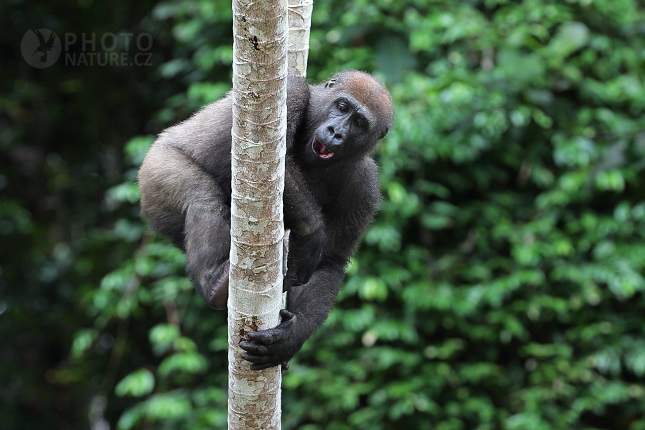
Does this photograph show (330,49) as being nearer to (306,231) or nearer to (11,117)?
(306,231)

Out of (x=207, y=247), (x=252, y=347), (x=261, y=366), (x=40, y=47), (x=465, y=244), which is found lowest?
(x=465, y=244)

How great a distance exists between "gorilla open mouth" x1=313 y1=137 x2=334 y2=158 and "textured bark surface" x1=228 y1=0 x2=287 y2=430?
850 millimetres

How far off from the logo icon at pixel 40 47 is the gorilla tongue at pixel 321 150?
19.3 ft

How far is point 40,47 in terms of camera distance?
324 inches

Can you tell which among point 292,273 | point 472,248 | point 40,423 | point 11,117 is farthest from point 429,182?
point 40,423

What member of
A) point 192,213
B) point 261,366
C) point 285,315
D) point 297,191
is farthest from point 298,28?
point 261,366

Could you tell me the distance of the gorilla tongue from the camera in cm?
363

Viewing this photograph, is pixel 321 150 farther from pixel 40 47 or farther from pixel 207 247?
pixel 40 47

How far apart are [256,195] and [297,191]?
543 millimetres

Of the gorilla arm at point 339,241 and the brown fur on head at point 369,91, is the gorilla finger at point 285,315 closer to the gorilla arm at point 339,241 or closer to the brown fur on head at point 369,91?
the gorilla arm at point 339,241

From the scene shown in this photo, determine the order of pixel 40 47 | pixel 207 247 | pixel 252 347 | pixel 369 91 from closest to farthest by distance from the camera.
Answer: pixel 252 347, pixel 207 247, pixel 369 91, pixel 40 47

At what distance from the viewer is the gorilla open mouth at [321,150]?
3629mm

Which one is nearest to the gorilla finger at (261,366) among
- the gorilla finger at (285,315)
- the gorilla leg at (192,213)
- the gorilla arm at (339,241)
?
the gorilla finger at (285,315)

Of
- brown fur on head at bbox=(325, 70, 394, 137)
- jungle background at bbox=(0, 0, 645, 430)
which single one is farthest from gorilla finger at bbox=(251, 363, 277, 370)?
jungle background at bbox=(0, 0, 645, 430)
